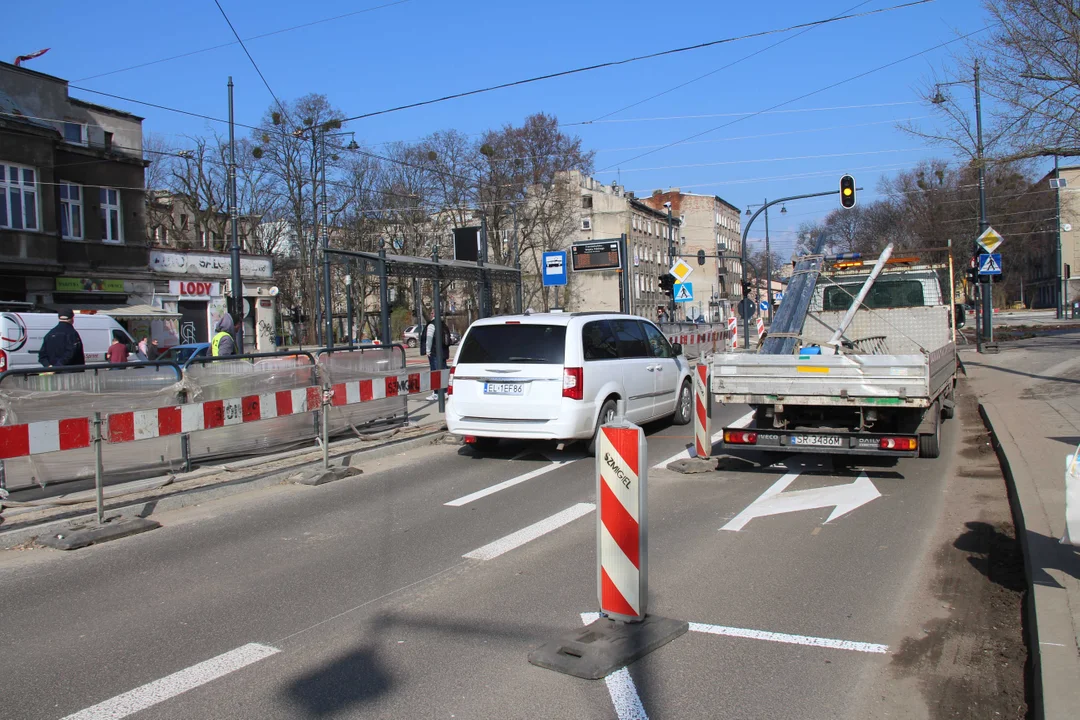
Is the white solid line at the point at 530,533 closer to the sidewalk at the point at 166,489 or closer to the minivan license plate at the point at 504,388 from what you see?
the minivan license plate at the point at 504,388

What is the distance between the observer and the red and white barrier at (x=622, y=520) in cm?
457

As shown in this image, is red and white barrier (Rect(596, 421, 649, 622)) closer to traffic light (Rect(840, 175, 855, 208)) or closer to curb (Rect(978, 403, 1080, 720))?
curb (Rect(978, 403, 1080, 720))

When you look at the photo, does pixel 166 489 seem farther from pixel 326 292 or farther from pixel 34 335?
pixel 34 335

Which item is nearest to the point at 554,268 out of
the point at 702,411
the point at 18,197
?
the point at 702,411

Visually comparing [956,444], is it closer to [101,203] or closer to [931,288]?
[931,288]

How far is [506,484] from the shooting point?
9523 mm

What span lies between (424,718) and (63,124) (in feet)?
119

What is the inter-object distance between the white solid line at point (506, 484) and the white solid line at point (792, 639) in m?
3.96

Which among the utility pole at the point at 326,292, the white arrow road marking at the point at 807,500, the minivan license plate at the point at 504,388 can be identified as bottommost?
the white arrow road marking at the point at 807,500

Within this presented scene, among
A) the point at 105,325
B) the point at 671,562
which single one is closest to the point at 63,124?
the point at 105,325

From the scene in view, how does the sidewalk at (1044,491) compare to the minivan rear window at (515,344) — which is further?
the minivan rear window at (515,344)

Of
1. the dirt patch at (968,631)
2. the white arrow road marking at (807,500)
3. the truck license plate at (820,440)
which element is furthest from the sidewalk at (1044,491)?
the truck license plate at (820,440)

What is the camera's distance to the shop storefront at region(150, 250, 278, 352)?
3472 centimetres

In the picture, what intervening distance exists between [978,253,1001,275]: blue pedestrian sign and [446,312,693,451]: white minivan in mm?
16139
